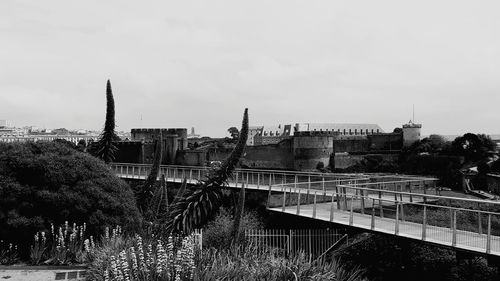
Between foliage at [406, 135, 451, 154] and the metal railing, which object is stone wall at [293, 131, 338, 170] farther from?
the metal railing

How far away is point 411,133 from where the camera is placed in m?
61.5

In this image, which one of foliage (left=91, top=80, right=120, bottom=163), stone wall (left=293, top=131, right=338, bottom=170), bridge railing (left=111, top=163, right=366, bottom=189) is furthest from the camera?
stone wall (left=293, top=131, right=338, bottom=170)

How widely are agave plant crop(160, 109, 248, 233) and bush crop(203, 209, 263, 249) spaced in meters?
0.70

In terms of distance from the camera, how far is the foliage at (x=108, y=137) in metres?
14.1

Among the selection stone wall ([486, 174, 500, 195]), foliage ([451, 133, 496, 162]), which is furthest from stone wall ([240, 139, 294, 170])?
stone wall ([486, 174, 500, 195])

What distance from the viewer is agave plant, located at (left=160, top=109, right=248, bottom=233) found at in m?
12.4

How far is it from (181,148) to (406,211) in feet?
172

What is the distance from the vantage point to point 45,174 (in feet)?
40.7

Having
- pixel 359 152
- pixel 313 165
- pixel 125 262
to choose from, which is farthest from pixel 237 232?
pixel 359 152

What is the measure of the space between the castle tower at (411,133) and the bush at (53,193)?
2072 inches

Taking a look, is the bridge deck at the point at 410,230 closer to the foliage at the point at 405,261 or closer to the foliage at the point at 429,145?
the foliage at the point at 405,261

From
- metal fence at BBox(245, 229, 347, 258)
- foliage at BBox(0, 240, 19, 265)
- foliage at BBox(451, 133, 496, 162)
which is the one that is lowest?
metal fence at BBox(245, 229, 347, 258)

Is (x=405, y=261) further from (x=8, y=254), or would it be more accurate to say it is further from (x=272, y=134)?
(x=272, y=134)

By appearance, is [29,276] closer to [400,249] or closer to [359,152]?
[400,249]
